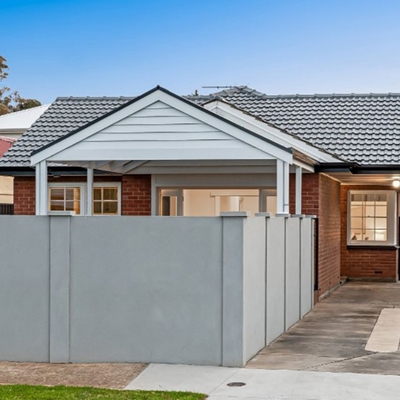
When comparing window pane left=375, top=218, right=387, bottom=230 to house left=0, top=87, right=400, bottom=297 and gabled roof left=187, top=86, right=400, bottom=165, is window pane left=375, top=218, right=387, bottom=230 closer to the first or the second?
house left=0, top=87, right=400, bottom=297

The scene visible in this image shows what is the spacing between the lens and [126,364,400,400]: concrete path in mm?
9070

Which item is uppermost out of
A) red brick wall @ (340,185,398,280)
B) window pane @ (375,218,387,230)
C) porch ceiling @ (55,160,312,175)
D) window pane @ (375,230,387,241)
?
porch ceiling @ (55,160,312,175)

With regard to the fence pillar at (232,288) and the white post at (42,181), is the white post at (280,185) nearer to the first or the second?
the white post at (42,181)

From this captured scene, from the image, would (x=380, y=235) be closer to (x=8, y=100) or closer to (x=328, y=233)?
(x=328, y=233)

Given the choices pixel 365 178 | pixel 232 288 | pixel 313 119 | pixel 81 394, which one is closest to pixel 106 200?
pixel 313 119

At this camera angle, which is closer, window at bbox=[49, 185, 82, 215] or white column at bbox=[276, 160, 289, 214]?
white column at bbox=[276, 160, 289, 214]

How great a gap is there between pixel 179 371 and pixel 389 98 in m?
15.0

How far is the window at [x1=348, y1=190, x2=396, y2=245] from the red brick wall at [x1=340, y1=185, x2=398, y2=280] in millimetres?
160

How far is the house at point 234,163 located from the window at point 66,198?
0.09ft

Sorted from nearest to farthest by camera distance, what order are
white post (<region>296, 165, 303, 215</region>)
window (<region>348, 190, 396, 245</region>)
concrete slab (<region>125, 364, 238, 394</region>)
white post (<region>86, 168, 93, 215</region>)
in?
concrete slab (<region>125, 364, 238, 394</region>), white post (<region>296, 165, 303, 215</region>), white post (<region>86, 168, 93, 215</region>), window (<region>348, 190, 396, 245</region>)

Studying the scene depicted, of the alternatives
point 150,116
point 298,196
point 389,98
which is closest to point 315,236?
point 298,196

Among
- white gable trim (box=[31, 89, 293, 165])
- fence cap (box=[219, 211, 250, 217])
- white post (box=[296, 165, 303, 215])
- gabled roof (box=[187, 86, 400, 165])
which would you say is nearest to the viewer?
fence cap (box=[219, 211, 250, 217])

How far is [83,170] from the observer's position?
1967 centimetres

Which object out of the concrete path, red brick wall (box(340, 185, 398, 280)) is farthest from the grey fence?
red brick wall (box(340, 185, 398, 280))
